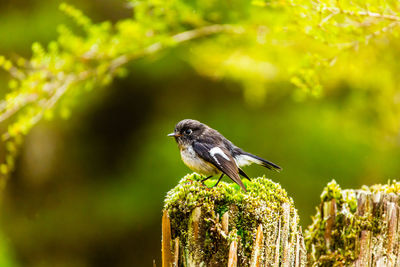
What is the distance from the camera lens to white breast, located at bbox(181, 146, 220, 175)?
4711 millimetres

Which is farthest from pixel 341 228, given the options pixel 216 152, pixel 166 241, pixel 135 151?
pixel 135 151

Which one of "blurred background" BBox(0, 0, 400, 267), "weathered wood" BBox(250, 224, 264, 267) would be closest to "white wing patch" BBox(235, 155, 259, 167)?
"weathered wood" BBox(250, 224, 264, 267)

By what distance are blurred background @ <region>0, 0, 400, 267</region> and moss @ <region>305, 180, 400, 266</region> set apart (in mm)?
4709

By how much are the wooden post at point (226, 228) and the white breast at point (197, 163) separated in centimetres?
133

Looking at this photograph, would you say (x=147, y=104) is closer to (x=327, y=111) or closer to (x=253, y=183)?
(x=327, y=111)

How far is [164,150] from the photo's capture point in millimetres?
10656

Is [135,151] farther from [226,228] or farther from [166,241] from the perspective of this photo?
[226,228]

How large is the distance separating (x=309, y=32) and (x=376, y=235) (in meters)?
1.84

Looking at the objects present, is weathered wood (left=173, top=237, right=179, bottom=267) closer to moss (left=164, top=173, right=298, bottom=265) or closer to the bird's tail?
moss (left=164, top=173, right=298, bottom=265)

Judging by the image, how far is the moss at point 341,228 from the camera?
3.72m

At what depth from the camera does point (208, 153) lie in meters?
4.71

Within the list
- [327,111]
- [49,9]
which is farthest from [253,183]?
[49,9]

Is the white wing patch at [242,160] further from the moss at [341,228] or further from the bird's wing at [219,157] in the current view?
the moss at [341,228]

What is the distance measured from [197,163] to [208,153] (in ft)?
0.51
